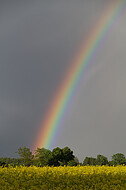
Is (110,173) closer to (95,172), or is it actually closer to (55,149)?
(95,172)

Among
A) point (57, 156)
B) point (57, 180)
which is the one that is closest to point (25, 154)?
point (57, 156)

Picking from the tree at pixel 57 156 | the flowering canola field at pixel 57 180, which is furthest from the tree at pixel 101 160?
the flowering canola field at pixel 57 180

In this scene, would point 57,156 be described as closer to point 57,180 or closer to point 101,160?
point 101,160

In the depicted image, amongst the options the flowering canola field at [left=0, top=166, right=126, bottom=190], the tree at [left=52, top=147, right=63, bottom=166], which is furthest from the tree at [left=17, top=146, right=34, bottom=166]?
the flowering canola field at [left=0, top=166, right=126, bottom=190]

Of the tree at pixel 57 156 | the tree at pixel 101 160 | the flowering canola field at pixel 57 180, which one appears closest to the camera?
the flowering canola field at pixel 57 180

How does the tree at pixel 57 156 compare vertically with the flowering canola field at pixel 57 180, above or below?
above

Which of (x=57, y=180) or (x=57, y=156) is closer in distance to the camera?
(x=57, y=180)

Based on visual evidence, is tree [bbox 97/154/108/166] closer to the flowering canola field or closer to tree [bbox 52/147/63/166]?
tree [bbox 52/147/63/166]

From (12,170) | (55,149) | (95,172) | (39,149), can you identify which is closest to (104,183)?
(95,172)

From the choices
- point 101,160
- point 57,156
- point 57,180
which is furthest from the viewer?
point 101,160

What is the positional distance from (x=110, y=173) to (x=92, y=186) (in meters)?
1.58

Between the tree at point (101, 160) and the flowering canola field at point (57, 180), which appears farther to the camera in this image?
the tree at point (101, 160)

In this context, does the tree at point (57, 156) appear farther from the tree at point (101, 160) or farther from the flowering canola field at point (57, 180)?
the flowering canola field at point (57, 180)

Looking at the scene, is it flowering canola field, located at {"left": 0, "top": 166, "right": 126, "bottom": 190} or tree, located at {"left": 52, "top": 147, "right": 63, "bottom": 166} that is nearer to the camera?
flowering canola field, located at {"left": 0, "top": 166, "right": 126, "bottom": 190}
